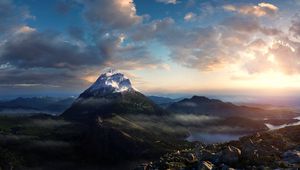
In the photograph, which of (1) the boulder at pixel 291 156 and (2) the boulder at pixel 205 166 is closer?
(2) the boulder at pixel 205 166

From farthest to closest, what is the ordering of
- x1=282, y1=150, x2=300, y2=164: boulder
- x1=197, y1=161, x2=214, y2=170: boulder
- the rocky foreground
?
x1=282, y1=150, x2=300, y2=164: boulder < the rocky foreground < x1=197, y1=161, x2=214, y2=170: boulder

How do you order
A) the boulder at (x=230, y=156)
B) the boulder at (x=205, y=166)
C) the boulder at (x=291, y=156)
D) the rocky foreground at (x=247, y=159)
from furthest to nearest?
the boulder at (x=230, y=156)
the boulder at (x=291, y=156)
the rocky foreground at (x=247, y=159)
the boulder at (x=205, y=166)

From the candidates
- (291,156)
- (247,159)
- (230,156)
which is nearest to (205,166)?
(230,156)

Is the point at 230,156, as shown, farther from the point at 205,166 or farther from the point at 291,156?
the point at 291,156

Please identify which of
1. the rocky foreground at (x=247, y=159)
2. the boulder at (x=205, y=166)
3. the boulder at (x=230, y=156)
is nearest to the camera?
the boulder at (x=205, y=166)

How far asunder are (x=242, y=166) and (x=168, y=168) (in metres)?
20.4

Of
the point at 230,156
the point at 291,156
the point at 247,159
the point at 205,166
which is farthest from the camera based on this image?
the point at 291,156

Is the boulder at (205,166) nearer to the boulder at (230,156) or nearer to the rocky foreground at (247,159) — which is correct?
the rocky foreground at (247,159)

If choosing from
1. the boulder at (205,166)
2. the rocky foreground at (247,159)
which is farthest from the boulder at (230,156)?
the boulder at (205,166)

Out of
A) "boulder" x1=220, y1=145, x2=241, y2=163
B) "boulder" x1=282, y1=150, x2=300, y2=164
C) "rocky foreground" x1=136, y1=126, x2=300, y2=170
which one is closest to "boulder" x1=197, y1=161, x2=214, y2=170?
"rocky foreground" x1=136, y1=126, x2=300, y2=170

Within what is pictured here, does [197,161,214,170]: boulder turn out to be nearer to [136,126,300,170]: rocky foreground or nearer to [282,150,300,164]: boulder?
[136,126,300,170]: rocky foreground

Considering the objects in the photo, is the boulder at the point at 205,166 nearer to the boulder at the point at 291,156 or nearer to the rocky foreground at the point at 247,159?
the rocky foreground at the point at 247,159

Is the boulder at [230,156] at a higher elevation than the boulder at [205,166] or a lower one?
higher

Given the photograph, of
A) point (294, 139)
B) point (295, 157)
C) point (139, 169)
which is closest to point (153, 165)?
point (139, 169)
